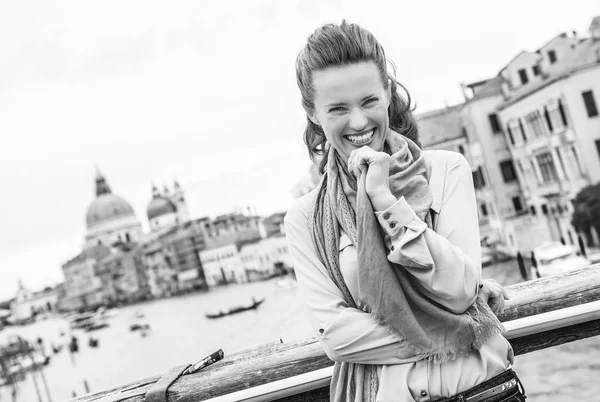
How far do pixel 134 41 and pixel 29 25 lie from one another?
9882 millimetres

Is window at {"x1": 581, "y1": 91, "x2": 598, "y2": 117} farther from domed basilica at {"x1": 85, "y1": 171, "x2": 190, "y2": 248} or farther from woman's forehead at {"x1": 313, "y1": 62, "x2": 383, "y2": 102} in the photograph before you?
domed basilica at {"x1": 85, "y1": 171, "x2": 190, "y2": 248}

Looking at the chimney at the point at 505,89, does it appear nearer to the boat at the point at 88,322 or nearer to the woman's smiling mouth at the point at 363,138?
the woman's smiling mouth at the point at 363,138

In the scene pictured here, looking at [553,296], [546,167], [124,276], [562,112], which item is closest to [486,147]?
[546,167]

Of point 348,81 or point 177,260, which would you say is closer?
point 348,81

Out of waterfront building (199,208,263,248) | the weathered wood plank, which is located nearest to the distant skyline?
waterfront building (199,208,263,248)

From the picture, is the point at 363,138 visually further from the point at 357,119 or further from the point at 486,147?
the point at 486,147

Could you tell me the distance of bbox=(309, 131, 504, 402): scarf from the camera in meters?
0.90

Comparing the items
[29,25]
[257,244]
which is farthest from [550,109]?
[29,25]

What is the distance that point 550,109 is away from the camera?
47.9 ft

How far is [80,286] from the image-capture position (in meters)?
41.1

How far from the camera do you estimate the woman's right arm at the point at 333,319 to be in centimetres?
93

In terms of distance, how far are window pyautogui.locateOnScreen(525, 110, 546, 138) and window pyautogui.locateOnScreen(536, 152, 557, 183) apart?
593mm

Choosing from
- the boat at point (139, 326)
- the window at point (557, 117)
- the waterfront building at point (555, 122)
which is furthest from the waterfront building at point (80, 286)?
the window at point (557, 117)

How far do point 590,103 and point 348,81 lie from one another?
1471 centimetres
